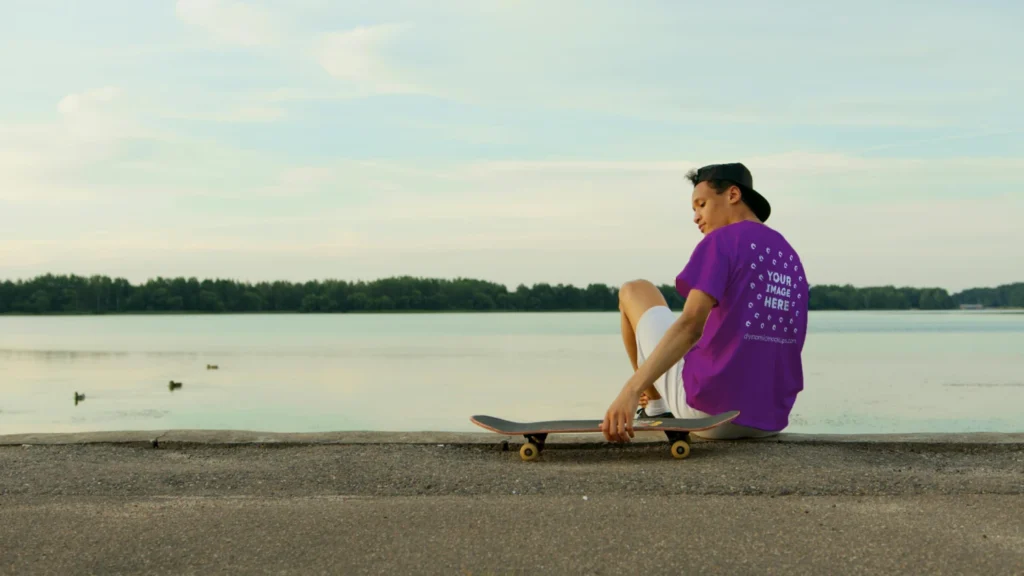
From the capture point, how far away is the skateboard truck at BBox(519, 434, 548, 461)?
5191 millimetres

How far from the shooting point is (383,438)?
5867mm

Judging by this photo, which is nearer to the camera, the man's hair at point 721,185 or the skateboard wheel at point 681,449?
the skateboard wheel at point 681,449

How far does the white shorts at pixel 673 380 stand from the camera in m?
5.39

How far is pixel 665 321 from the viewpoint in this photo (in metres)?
5.48

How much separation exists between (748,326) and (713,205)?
783 mm

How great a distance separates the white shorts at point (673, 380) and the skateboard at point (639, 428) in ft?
0.73

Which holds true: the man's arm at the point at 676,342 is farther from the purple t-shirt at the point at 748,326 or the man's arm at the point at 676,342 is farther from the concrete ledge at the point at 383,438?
the concrete ledge at the point at 383,438

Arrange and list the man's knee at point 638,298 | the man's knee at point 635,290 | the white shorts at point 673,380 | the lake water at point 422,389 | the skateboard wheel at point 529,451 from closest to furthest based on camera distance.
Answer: the skateboard wheel at point 529,451
the white shorts at point 673,380
the man's knee at point 638,298
the man's knee at point 635,290
the lake water at point 422,389

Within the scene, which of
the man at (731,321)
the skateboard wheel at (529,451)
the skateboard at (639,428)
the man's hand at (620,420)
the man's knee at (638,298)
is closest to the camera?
the man's hand at (620,420)

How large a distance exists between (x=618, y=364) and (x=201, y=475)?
1986cm

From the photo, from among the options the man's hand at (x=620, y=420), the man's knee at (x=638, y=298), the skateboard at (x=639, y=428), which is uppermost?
the man's knee at (x=638, y=298)

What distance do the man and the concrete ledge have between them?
31cm

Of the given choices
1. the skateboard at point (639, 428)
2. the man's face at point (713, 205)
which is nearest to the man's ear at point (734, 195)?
the man's face at point (713, 205)

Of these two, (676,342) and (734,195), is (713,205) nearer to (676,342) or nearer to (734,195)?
(734,195)
